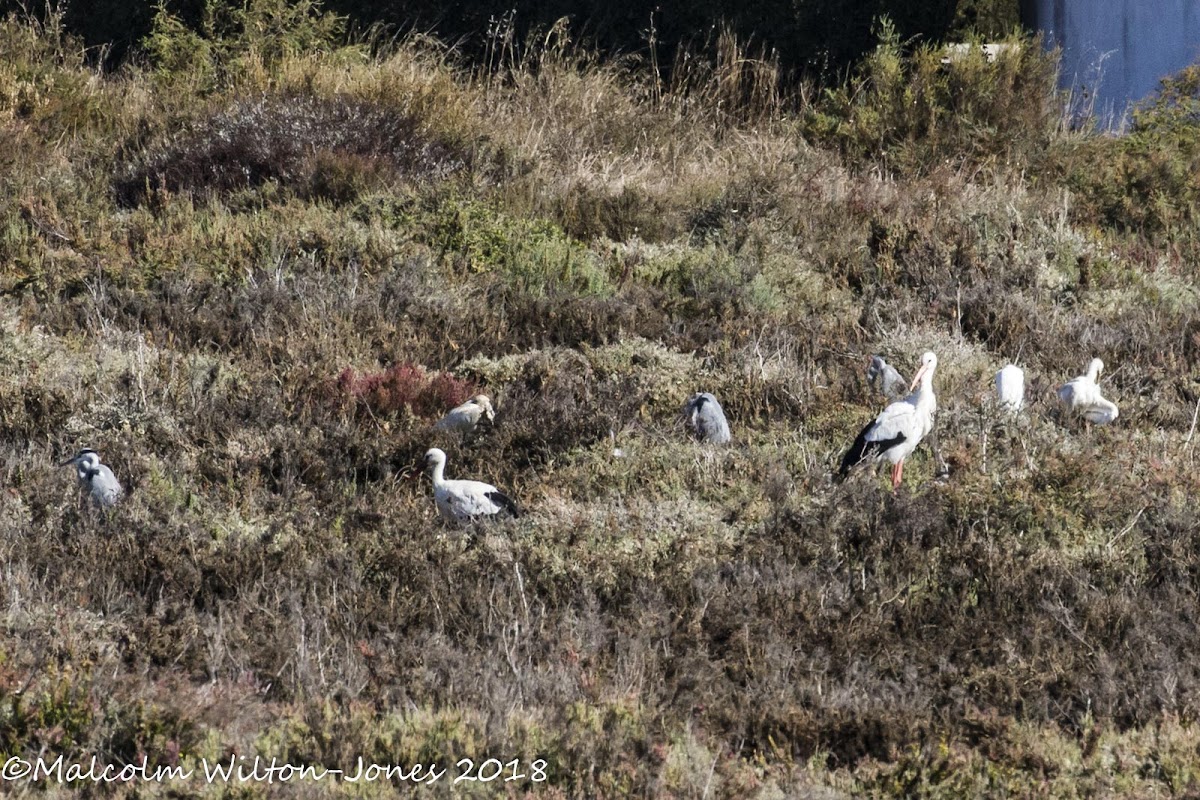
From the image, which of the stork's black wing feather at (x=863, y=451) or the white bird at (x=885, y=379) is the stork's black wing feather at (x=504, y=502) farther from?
the white bird at (x=885, y=379)

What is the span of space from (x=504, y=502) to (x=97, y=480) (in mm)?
1815

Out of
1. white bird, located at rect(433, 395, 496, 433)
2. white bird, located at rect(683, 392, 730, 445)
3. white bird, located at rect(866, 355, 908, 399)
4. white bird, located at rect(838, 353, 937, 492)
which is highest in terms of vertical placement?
white bird, located at rect(838, 353, 937, 492)

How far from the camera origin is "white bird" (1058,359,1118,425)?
754 cm

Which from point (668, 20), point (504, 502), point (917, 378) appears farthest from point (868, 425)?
point (668, 20)

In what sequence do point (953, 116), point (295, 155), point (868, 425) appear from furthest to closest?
point (953, 116)
point (295, 155)
point (868, 425)

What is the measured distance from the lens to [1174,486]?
6.55m

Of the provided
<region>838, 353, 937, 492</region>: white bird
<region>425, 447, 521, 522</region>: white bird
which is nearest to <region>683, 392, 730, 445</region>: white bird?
<region>838, 353, 937, 492</region>: white bird

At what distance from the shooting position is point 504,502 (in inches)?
256

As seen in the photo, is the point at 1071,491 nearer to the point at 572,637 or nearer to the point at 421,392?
the point at 572,637

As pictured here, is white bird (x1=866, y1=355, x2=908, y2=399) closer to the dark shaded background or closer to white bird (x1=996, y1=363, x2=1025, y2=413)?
white bird (x1=996, y1=363, x2=1025, y2=413)

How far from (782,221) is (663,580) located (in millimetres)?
5080

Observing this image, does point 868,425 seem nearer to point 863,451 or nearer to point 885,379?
point 863,451

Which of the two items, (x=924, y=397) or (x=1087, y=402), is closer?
(x=924, y=397)

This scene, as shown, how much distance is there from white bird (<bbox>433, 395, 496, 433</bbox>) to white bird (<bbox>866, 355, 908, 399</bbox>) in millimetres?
2140
